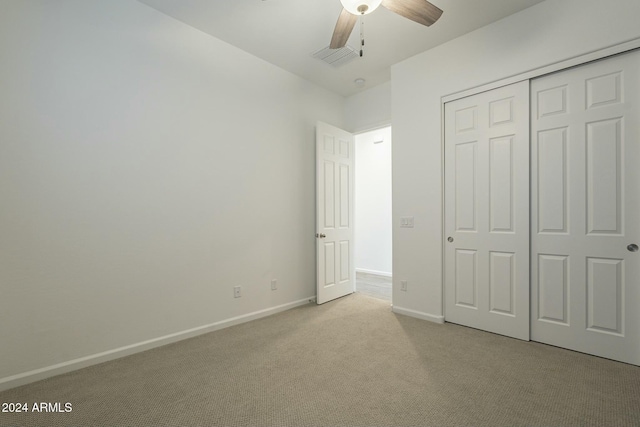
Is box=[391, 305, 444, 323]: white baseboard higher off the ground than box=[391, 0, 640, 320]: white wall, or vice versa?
box=[391, 0, 640, 320]: white wall

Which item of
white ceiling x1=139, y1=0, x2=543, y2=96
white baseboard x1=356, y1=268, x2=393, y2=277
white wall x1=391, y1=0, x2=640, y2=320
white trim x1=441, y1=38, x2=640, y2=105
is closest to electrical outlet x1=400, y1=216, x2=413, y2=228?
white wall x1=391, y1=0, x2=640, y2=320

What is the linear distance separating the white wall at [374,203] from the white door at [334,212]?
5.30ft

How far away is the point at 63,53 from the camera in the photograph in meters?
2.11

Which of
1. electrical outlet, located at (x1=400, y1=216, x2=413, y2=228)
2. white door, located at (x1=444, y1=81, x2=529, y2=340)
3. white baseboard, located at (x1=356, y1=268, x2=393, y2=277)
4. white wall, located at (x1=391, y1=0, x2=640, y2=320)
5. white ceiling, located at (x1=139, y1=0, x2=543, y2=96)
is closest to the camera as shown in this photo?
white wall, located at (x1=391, y1=0, x2=640, y2=320)

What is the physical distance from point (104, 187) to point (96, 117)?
550 millimetres

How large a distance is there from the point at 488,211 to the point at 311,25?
2464mm

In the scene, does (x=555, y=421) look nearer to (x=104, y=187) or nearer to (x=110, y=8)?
(x=104, y=187)

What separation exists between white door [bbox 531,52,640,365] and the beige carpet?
0.25m

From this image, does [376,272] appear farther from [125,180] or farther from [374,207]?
[125,180]

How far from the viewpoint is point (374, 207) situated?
592 cm

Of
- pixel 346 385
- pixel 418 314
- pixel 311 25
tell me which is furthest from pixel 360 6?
pixel 418 314

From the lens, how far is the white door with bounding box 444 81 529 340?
260 centimetres

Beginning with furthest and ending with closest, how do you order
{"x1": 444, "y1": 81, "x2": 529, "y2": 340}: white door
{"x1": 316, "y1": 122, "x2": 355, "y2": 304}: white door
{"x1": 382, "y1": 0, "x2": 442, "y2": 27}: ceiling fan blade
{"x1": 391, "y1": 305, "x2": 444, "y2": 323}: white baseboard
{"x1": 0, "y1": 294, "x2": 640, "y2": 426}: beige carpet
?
1. {"x1": 316, "y1": 122, "x2": 355, "y2": 304}: white door
2. {"x1": 391, "y1": 305, "x2": 444, "y2": 323}: white baseboard
3. {"x1": 444, "y1": 81, "x2": 529, "y2": 340}: white door
4. {"x1": 382, "y1": 0, "x2": 442, "y2": 27}: ceiling fan blade
5. {"x1": 0, "y1": 294, "x2": 640, "y2": 426}: beige carpet

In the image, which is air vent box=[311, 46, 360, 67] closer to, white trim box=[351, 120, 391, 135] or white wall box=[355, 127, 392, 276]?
white trim box=[351, 120, 391, 135]
